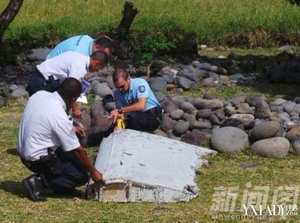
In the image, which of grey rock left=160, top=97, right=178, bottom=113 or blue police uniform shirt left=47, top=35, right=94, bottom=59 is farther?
grey rock left=160, top=97, right=178, bottom=113

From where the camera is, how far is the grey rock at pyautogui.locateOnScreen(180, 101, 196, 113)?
1128cm

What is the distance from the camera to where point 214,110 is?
11.4 m

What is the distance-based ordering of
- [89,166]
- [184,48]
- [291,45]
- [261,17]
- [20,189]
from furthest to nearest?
[261,17], [291,45], [184,48], [20,189], [89,166]

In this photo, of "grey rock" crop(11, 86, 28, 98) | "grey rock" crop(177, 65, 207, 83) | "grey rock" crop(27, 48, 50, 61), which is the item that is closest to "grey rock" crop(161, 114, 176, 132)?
"grey rock" crop(11, 86, 28, 98)

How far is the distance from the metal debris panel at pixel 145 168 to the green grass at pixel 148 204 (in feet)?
0.34

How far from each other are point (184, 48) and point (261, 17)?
440cm

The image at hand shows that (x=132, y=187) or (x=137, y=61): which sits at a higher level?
(x=132, y=187)

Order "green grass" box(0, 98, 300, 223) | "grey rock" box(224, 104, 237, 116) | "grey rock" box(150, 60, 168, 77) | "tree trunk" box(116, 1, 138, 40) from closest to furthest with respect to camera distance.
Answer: "green grass" box(0, 98, 300, 223) → "grey rock" box(224, 104, 237, 116) → "grey rock" box(150, 60, 168, 77) → "tree trunk" box(116, 1, 138, 40)

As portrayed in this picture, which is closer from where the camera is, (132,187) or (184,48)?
(132,187)

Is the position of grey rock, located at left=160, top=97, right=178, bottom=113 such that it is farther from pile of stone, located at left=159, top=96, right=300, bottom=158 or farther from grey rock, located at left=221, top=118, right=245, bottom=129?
grey rock, located at left=221, top=118, right=245, bottom=129

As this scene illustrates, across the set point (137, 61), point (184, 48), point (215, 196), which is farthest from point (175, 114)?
point (184, 48)

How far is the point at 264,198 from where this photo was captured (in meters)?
8.09

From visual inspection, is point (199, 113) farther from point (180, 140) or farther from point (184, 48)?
point (184, 48)

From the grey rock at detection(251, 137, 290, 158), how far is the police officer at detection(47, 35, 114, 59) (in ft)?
6.82
